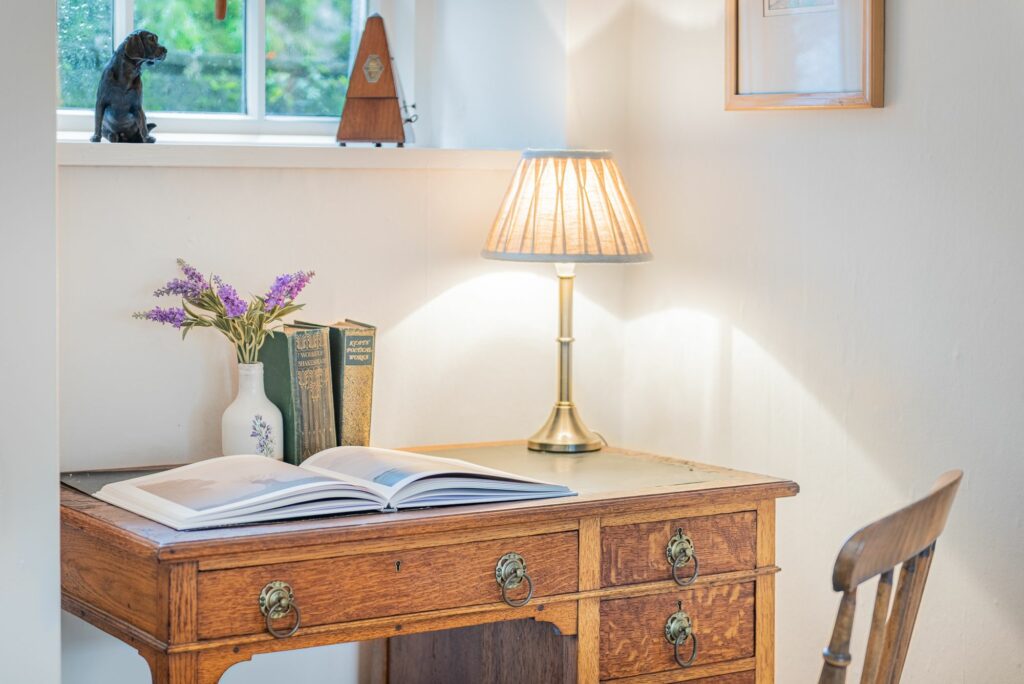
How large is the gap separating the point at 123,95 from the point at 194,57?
11.9 inches

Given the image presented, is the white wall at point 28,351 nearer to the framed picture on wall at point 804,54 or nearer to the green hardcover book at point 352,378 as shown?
the green hardcover book at point 352,378

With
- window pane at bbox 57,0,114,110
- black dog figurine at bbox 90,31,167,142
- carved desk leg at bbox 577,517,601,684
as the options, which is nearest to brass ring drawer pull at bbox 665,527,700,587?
carved desk leg at bbox 577,517,601,684

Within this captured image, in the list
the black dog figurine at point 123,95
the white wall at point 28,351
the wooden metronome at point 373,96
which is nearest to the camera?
the white wall at point 28,351

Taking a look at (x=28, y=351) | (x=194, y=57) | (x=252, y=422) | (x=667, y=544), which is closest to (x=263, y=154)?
(x=194, y=57)

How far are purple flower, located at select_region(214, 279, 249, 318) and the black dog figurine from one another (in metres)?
0.31

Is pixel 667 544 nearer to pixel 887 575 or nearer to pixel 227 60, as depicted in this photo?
pixel 887 575

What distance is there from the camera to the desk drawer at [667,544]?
2.01 meters

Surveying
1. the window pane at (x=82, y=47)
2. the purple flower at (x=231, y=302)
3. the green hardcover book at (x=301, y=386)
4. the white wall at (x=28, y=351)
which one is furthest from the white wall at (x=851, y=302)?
the white wall at (x=28, y=351)

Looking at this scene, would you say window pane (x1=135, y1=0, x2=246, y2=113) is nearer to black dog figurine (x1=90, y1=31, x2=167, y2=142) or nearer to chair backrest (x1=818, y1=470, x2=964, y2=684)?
black dog figurine (x1=90, y1=31, x2=167, y2=142)

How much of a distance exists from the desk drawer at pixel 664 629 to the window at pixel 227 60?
1.15 meters

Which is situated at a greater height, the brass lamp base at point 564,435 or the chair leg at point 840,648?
the brass lamp base at point 564,435

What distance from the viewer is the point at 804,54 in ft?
7.28

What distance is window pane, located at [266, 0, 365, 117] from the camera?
8.59 ft

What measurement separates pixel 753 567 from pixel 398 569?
593 mm
